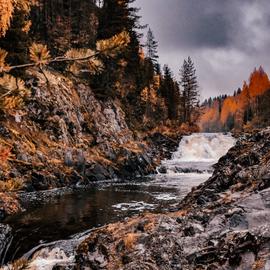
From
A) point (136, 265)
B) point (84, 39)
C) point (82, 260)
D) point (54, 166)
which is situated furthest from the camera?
point (84, 39)

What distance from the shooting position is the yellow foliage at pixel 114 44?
3549mm

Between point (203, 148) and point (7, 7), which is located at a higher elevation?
point (7, 7)

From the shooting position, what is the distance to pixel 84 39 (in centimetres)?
4644

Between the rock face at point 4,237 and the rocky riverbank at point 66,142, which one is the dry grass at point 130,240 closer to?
the rock face at point 4,237

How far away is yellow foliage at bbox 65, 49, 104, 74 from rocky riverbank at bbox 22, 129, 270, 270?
3.59 meters

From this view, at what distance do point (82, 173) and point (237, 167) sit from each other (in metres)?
Result: 18.9

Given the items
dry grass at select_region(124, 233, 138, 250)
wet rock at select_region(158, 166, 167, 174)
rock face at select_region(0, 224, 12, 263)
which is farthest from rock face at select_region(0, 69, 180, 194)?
dry grass at select_region(124, 233, 138, 250)

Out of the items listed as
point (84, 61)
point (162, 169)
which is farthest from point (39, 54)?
point (162, 169)

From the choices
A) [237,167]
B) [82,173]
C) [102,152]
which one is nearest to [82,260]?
[237,167]

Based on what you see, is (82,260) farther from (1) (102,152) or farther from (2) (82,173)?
(1) (102,152)

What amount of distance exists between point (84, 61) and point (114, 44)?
497 millimetres

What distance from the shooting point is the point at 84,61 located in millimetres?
3914

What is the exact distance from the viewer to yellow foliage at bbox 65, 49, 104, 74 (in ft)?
12.2

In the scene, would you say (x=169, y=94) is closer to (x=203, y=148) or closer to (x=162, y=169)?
(x=203, y=148)
